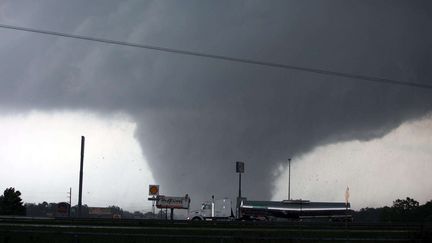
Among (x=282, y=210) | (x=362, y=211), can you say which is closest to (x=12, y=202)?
(x=282, y=210)

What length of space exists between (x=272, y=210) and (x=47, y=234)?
5542 centimetres

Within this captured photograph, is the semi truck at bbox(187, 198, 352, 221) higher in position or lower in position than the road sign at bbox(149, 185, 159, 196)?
lower

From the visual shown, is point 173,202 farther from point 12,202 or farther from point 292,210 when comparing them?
point 12,202

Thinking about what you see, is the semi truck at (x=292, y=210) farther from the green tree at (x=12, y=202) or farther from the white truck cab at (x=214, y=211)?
the green tree at (x=12, y=202)

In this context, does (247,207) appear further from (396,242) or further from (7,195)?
(396,242)

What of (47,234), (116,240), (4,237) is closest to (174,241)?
(116,240)

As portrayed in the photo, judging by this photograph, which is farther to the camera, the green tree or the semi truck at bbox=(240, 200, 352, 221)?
the green tree

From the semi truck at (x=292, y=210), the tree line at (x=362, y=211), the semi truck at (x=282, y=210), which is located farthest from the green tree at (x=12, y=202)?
the semi truck at (x=292, y=210)

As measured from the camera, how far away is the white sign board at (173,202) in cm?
8375

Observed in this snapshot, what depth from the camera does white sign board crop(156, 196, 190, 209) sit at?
3297 inches

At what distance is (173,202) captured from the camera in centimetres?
8406

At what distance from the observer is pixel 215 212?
7544 centimetres

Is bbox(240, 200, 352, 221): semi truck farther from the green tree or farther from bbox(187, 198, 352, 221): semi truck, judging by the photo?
the green tree

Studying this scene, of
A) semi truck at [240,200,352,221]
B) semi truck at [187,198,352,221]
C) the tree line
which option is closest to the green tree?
the tree line
